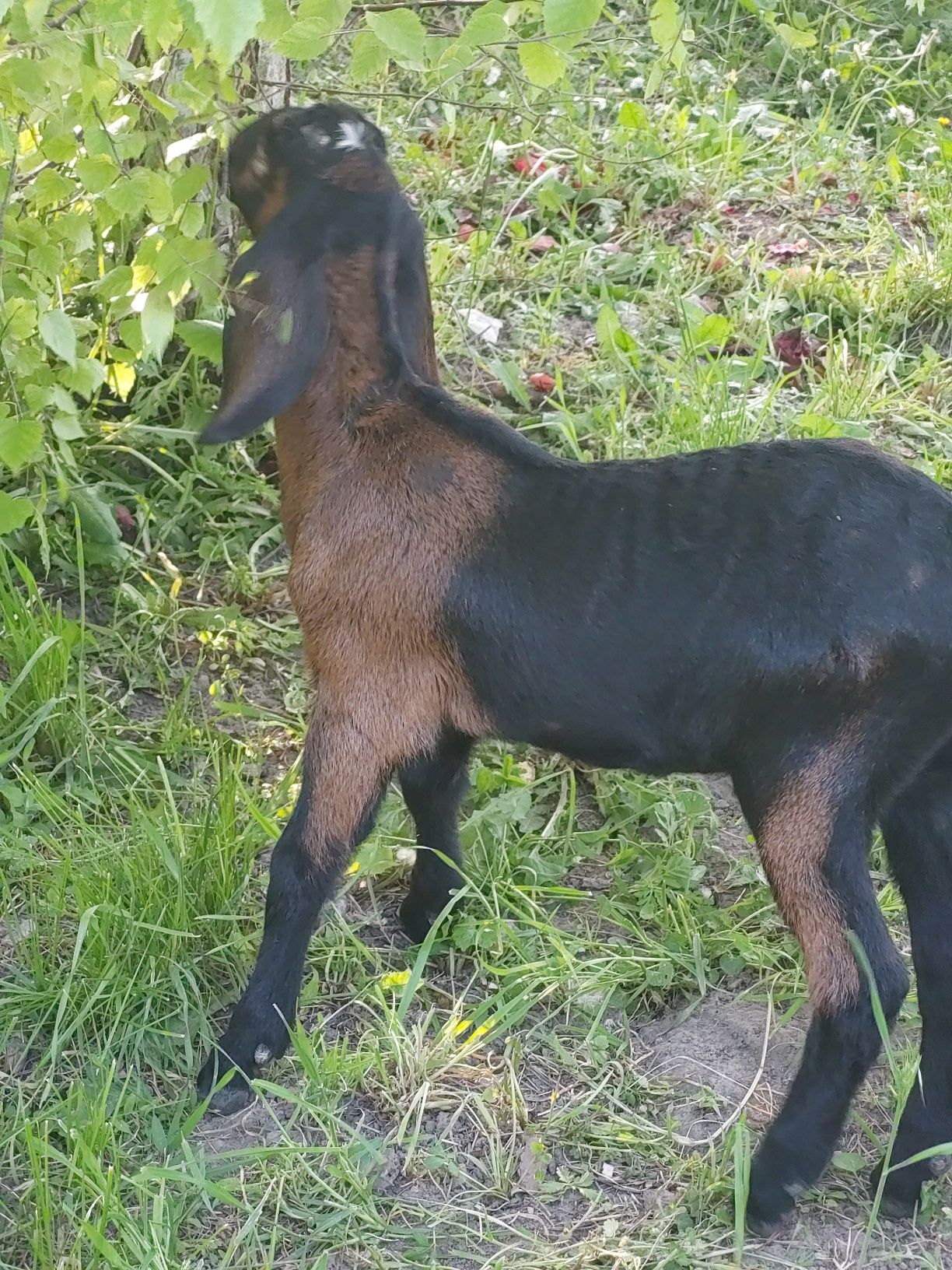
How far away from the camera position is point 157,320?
279cm

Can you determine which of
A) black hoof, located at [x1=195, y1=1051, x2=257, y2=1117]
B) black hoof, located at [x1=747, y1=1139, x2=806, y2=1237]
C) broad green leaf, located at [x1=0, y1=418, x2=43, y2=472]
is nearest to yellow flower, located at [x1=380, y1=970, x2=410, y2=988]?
black hoof, located at [x1=195, y1=1051, x2=257, y2=1117]

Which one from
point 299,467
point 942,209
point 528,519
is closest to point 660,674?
point 528,519

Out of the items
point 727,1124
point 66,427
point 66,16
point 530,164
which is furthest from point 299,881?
point 530,164

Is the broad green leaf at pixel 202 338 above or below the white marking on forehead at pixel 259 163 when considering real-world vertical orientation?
below

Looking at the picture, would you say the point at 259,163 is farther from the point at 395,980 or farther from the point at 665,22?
the point at 395,980

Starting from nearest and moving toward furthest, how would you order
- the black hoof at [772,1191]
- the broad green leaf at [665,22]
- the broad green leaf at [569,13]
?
the broad green leaf at [569,13]
the black hoof at [772,1191]
the broad green leaf at [665,22]

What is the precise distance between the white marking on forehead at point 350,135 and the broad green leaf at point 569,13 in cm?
54

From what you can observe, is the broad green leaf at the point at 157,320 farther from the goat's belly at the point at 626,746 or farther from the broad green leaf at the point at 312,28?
the goat's belly at the point at 626,746

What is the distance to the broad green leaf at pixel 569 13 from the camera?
2451mm

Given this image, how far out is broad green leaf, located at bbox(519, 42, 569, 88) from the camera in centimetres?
273

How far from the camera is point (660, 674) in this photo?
2.54m

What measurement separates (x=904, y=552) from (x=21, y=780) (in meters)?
2.08

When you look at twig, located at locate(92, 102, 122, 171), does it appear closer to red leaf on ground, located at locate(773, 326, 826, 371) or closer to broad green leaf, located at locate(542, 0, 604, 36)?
broad green leaf, located at locate(542, 0, 604, 36)

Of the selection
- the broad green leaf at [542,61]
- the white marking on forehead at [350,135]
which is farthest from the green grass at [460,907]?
the broad green leaf at [542,61]
